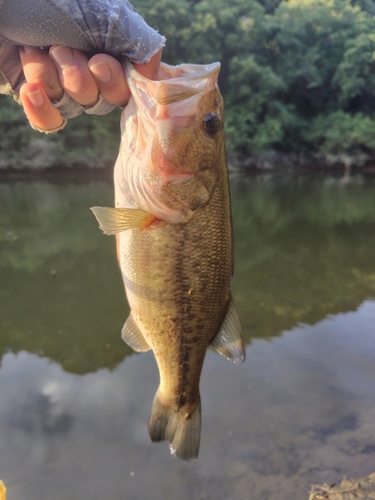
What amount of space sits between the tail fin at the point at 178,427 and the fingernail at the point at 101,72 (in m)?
1.60

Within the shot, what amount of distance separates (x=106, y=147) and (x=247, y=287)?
2051 cm

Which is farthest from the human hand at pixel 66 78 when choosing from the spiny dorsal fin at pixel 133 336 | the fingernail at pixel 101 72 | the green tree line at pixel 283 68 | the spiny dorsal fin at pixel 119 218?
the green tree line at pixel 283 68

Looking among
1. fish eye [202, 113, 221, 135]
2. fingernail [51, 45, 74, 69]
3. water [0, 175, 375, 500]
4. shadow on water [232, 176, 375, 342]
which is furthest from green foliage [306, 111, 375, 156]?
fingernail [51, 45, 74, 69]

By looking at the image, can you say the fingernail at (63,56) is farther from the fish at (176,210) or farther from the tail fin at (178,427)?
the tail fin at (178,427)

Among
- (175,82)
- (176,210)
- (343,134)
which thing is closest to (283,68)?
(343,134)

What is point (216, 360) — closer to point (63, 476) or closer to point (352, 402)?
point (352, 402)

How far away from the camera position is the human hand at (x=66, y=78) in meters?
1.48

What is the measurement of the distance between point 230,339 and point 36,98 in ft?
4.58

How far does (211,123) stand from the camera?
1.71 m

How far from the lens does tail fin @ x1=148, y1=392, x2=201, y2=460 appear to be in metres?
2.02

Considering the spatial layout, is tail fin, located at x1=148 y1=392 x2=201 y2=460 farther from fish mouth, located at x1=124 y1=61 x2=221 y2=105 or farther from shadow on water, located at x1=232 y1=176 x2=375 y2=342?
shadow on water, located at x1=232 y1=176 x2=375 y2=342

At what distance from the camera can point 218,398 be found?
4.43 metres

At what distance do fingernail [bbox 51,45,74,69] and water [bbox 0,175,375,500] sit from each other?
3.36m

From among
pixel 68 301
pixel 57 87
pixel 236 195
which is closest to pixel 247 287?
pixel 68 301
